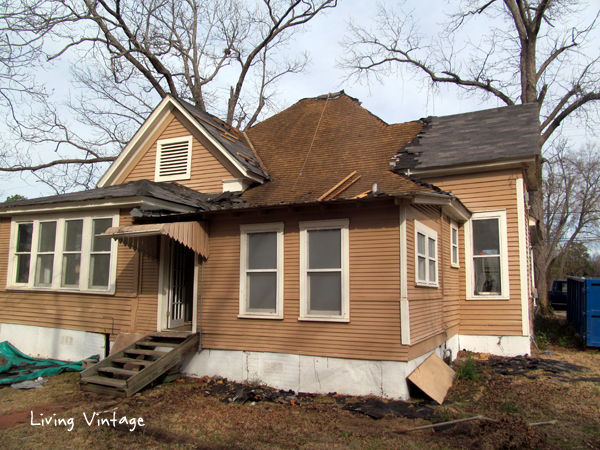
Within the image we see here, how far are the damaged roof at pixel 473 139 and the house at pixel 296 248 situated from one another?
59mm

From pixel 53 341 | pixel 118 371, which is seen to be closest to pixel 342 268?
pixel 118 371

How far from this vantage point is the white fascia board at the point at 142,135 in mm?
11922

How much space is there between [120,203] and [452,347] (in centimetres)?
836

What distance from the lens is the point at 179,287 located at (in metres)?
10.3

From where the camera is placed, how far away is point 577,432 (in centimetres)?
569

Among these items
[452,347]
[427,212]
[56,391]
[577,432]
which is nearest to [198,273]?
[56,391]

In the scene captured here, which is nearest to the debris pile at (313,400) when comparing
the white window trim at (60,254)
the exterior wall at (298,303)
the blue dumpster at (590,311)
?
the exterior wall at (298,303)

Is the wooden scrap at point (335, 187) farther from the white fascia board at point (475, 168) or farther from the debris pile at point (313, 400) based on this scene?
the debris pile at point (313, 400)

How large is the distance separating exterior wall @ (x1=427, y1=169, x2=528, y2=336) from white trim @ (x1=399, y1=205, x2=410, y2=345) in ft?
14.6

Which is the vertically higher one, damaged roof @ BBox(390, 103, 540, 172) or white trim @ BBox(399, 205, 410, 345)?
damaged roof @ BBox(390, 103, 540, 172)

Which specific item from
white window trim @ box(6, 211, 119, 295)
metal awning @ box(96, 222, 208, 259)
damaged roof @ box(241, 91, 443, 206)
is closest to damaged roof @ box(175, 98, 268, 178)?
damaged roof @ box(241, 91, 443, 206)

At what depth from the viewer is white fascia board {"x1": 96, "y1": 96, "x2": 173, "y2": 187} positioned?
11.9m

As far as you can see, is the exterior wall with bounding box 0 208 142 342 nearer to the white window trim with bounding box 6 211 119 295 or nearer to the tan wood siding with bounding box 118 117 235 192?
the white window trim with bounding box 6 211 119 295

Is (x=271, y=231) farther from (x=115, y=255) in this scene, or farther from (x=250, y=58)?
(x=250, y=58)
